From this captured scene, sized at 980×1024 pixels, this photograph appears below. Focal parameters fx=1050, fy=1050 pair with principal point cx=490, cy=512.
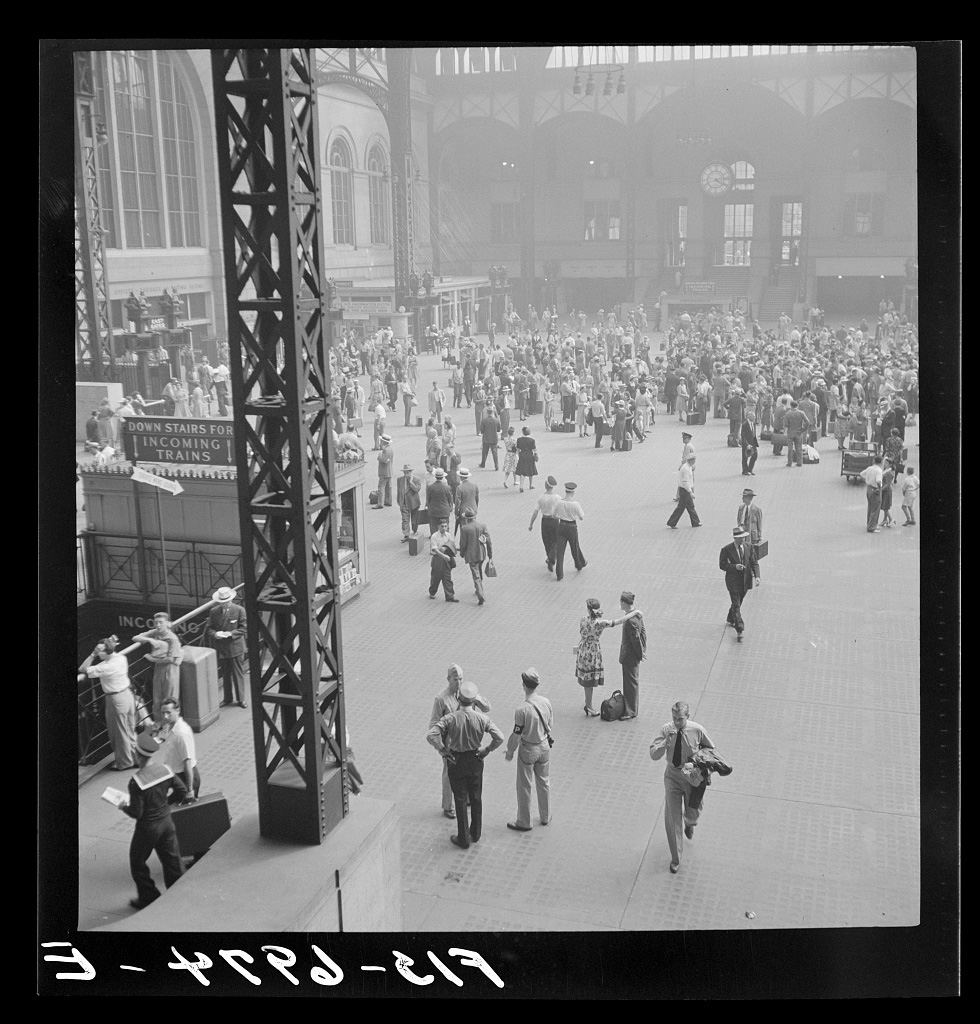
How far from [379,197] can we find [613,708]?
31.9 m

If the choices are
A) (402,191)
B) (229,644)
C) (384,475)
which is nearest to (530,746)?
(229,644)

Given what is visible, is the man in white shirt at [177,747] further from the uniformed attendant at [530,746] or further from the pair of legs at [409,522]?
the pair of legs at [409,522]

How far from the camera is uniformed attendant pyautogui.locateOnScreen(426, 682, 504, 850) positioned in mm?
8422

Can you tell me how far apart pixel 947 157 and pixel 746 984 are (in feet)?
20.6

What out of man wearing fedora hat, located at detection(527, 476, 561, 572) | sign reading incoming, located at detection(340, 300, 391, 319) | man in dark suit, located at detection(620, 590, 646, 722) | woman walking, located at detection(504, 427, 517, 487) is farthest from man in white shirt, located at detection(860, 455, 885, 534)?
sign reading incoming, located at detection(340, 300, 391, 319)

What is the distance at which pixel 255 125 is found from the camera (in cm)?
661

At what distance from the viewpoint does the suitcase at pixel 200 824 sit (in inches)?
325

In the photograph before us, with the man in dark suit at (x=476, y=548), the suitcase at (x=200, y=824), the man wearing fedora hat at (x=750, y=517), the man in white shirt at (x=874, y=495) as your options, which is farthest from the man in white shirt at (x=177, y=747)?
the man in white shirt at (x=874, y=495)

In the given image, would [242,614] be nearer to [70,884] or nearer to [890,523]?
[70,884]

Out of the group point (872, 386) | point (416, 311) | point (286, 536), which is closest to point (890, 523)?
point (872, 386)

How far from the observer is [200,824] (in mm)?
8344

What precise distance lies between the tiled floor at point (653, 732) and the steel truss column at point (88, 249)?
811 centimetres

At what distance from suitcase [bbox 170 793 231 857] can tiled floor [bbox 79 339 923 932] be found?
2.07 ft

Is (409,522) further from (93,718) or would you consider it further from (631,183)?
(631,183)
